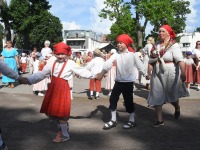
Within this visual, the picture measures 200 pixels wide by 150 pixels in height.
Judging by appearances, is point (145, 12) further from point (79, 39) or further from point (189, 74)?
point (79, 39)

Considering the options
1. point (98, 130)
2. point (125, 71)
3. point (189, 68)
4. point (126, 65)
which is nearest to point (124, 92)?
point (125, 71)

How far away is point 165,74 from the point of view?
259 inches

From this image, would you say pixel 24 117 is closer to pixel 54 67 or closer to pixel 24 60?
pixel 54 67

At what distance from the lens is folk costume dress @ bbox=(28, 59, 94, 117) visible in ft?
17.9

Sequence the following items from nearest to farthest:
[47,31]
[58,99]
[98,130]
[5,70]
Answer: [5,70], [58,99], [98,130], [47,31]

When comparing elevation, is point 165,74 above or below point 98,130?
above

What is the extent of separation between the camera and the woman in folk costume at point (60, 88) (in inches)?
215

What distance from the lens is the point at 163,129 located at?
253 inches

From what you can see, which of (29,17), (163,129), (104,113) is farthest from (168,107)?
(29,17)

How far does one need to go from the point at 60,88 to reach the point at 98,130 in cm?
134

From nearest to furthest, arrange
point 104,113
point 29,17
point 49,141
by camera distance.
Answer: point 49,141, point 104,113, point 29,17

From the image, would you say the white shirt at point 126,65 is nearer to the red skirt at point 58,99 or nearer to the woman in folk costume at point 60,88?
the woman in folk costume at point 60,88

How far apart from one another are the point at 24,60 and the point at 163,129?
23007 mm

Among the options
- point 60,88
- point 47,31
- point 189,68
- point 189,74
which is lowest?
point 60,88
